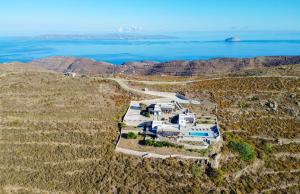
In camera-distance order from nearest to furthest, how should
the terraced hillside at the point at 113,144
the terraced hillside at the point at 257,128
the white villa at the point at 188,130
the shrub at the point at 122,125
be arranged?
the terraced hillside at the point at 113,144
the terraced hillside at the point at 257,128
the white villa at the point at 188,130
the shrub at the point at 122,125

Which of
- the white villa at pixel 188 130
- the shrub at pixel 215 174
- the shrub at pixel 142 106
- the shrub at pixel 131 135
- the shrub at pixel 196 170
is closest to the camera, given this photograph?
the shrub at pixel 215 174

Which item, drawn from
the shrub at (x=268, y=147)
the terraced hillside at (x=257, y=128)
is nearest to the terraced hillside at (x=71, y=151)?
the terraced hillside at (x=257, y=128)

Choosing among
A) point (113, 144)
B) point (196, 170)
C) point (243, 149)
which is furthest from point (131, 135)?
point (243, 149)

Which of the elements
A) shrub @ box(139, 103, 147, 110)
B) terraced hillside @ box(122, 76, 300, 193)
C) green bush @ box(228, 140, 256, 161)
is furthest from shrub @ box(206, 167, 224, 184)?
shrub @ box(139, 103, 147, 110)

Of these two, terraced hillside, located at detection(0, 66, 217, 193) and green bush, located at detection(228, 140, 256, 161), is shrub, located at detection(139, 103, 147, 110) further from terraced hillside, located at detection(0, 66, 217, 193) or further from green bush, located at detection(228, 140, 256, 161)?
green bush, located at detection(228, 140, 256, 161)

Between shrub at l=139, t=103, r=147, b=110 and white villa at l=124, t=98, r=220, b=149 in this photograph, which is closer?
white villa at l=124, t=98, r=220, b=149

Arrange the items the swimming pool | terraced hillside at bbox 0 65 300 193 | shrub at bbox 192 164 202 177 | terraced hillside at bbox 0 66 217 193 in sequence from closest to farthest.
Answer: terraced hillside at bbox 0 66 217 193, terraced hillside at bbox 0 65 300 193, shrub at bbox 192 164 202 177, the swimming pool

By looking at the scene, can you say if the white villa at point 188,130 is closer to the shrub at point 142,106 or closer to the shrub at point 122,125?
the shrub at point 122,125

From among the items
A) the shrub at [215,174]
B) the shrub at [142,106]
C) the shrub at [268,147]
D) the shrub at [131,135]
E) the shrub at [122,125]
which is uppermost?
the shrub at [142,106]

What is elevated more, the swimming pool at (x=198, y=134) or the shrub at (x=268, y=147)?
the swimming pool at (x=198, y=134)
